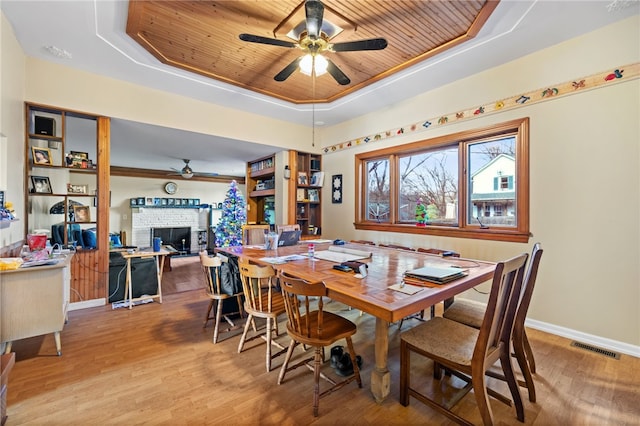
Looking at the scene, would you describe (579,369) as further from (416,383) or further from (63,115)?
(63,115)

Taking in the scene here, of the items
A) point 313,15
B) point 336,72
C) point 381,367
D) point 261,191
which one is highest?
point 313,15

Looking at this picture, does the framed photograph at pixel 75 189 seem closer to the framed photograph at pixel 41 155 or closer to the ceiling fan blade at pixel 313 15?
the framed photograph at pixel 41 155

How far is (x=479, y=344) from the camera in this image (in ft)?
4.50

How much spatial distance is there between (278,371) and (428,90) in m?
3.79

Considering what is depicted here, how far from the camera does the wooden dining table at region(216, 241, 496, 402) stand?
1320 mm

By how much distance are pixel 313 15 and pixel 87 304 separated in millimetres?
4086

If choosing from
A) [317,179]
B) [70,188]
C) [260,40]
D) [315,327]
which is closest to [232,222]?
[317,179]

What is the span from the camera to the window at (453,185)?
3027 mm

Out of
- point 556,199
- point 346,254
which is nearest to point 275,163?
point 346,254

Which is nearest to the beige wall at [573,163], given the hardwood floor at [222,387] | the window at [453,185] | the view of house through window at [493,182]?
the window at [453,185]

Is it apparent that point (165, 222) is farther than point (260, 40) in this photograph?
Yes

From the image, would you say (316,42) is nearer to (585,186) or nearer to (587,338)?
(585,186)

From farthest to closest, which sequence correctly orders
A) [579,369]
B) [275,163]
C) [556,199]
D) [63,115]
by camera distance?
[275,163] < [63,115] < [556,199] < [579,369]

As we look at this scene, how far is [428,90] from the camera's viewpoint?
3715mm
